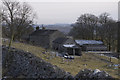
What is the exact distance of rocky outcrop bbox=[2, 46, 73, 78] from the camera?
1305cm

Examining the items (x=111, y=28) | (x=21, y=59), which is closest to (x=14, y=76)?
(x=21, y=59)

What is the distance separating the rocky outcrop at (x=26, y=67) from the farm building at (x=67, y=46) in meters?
12.8

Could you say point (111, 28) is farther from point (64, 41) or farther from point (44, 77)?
point (44, 77)

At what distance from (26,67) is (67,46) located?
56.2ft

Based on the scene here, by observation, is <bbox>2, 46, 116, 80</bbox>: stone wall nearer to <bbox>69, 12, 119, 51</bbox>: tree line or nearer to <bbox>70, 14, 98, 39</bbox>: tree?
<bbox>69, 12, 119, 51</bbox>: tree line

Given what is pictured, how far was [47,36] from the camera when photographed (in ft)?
127

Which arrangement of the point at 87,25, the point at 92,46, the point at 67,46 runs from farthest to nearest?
the point at 87,25, the point at 92,46, the point at 67,46

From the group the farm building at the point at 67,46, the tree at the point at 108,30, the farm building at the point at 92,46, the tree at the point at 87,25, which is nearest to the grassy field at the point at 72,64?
the farm building at the point at 67,46

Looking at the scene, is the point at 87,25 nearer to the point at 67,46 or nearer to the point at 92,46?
the point at 92,46

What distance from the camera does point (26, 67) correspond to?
14953 mm

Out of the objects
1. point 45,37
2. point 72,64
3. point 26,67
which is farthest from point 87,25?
point 26,67

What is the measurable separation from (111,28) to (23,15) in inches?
851

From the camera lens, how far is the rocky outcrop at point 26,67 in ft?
42.8

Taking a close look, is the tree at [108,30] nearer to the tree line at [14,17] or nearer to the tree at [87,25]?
the tree at [87,25]
